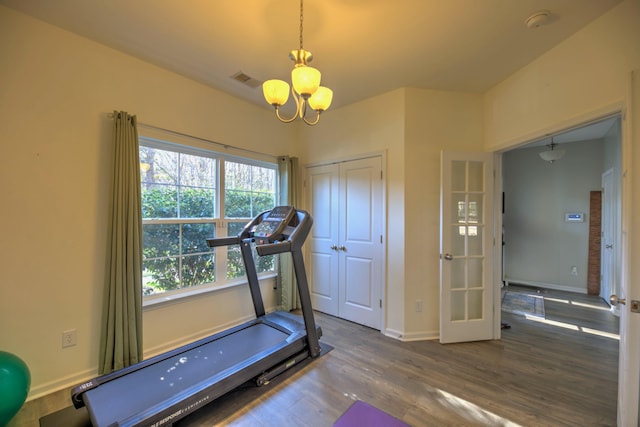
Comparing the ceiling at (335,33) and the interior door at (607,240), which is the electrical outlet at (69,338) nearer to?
the ceiling at (335,33)

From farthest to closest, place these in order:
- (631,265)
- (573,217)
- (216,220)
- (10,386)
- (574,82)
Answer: (573,217) < (216,220) < (574,82) < (10,386) < (631,265)

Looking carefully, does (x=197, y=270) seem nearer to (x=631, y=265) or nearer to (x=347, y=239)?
(x=347, y=239)

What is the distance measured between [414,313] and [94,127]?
3.56 m

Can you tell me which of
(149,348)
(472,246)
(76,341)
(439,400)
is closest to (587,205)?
(472,246)

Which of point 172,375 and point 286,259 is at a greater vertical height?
point 286,259

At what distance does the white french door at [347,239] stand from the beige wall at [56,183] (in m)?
2.04

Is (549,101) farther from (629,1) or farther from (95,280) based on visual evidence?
(95,280)

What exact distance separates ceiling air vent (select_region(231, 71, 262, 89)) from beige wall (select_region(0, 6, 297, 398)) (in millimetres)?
788

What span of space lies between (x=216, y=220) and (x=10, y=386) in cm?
189

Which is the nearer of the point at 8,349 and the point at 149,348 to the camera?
the point at 8,349

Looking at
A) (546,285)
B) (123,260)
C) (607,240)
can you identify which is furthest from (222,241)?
(546,285)

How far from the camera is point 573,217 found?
15.7ft

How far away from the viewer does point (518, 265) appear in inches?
208

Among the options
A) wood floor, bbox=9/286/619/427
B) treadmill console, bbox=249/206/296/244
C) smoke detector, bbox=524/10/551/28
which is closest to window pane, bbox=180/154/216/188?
treadmill console, bbox=249/206/296/244
